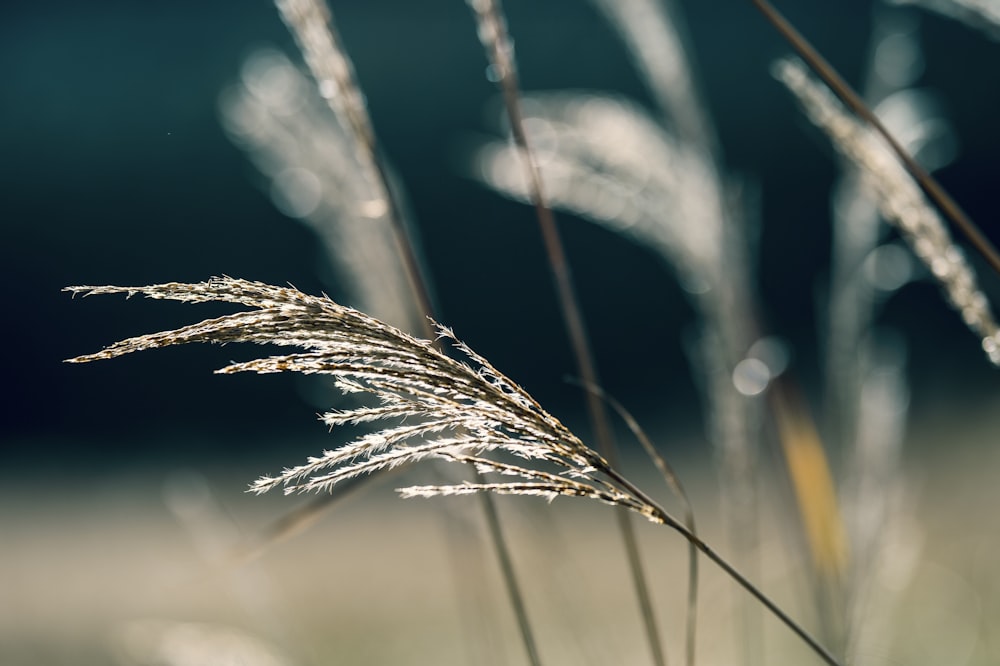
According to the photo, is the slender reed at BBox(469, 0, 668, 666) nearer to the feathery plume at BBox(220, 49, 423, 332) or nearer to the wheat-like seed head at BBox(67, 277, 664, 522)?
the feathery plume at BBox(220, 49, 423, 332)

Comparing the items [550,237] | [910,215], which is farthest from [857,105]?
[550,237]

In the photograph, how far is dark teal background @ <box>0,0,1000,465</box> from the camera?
551 cm

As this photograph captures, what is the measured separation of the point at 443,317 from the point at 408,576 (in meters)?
1.15

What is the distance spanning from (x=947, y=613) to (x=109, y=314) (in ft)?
17.9

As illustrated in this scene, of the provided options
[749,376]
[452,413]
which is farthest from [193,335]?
[749,376]

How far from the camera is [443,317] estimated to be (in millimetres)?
3119

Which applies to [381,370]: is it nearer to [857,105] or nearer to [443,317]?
[857,105]

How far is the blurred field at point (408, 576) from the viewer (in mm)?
1556

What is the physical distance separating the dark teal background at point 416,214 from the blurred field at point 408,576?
81 centimetres

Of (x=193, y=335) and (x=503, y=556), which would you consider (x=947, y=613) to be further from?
(x=193, y=335)

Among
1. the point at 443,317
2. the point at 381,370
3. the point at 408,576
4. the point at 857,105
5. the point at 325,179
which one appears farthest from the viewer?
the point at 408,576

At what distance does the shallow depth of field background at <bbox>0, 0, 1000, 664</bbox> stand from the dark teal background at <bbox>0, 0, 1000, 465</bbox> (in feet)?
0.07

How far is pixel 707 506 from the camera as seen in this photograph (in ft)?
12.9

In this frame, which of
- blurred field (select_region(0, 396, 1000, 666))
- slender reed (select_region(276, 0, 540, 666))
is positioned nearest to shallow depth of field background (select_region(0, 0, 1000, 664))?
blurred field (select_region(0, 396, 1000, 666))
